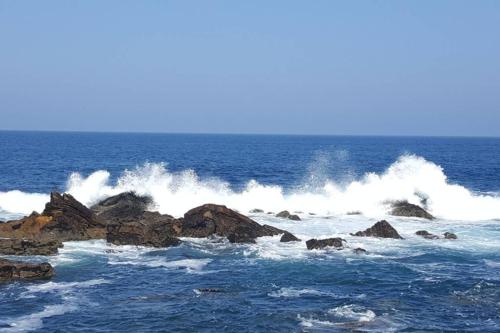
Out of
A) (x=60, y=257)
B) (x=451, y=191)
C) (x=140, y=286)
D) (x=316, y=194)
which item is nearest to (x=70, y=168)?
(x=316, y=194)

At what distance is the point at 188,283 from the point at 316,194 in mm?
32473

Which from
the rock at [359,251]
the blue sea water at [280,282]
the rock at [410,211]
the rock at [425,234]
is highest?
the rock at [410,211]

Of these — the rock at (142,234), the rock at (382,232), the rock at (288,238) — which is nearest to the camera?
Result: the rock at (142,234)

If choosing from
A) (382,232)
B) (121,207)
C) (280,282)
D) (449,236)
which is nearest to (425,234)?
(449,236)

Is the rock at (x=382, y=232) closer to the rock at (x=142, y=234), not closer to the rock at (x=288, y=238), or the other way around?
the rock at (x=288, y=238)

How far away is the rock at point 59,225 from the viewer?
Answer: 117ft

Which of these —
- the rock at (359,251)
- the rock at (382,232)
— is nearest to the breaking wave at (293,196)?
the rock at (382,232)

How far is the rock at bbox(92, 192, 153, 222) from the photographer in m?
43.2

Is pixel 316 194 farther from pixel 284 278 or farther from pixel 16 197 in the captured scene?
pixel 284 278

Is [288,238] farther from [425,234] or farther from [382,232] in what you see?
[425,234]

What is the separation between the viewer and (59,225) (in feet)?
119

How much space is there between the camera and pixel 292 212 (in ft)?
168

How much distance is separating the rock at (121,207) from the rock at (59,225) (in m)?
4.15

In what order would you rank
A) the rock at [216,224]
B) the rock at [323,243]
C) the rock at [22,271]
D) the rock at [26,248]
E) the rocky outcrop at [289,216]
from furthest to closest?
1. the rocky outcrop at [289,216]
2. the rock at [216,224]
3. the rock at [323,243]
4. the rock at [26,248]
5. the rock at [22,271]
